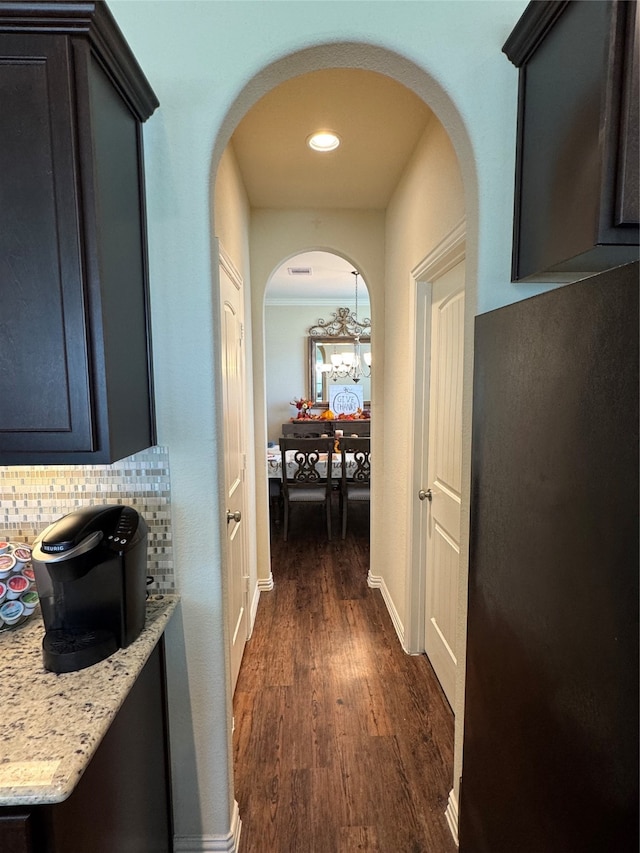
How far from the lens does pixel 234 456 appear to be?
2.29 meters

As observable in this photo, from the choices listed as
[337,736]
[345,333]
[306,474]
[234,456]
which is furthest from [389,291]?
[345,333]

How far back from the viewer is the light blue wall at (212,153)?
47.6 inches

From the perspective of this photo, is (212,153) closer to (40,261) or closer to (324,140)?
(40,261)

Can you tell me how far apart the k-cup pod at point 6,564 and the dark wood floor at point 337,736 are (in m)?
1.19

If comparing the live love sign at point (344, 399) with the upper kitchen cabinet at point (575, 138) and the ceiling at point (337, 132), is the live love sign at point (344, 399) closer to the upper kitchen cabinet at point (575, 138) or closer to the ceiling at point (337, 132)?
the ceiling at point (337, 132)

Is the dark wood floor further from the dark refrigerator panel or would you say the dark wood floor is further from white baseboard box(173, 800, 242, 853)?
the dark refrigerator panel

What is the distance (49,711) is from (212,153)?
1.40 metres

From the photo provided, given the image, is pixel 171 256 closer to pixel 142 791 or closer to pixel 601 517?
pixel 601 517

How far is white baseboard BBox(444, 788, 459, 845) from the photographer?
1524mm

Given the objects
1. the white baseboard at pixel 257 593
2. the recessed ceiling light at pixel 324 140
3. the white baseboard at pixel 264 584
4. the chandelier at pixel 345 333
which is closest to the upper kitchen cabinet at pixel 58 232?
the recessed ceiling light at pixel 324 140

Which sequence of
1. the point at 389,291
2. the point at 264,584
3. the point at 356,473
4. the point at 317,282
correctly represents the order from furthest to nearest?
the point at 317,282
the point at 356,473
the point at 264,584
the point at 389,291

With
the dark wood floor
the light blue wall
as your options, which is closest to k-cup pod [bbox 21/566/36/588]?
the light blue wall

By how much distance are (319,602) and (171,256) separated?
2.56m

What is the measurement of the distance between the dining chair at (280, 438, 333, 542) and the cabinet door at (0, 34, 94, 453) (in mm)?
3247
